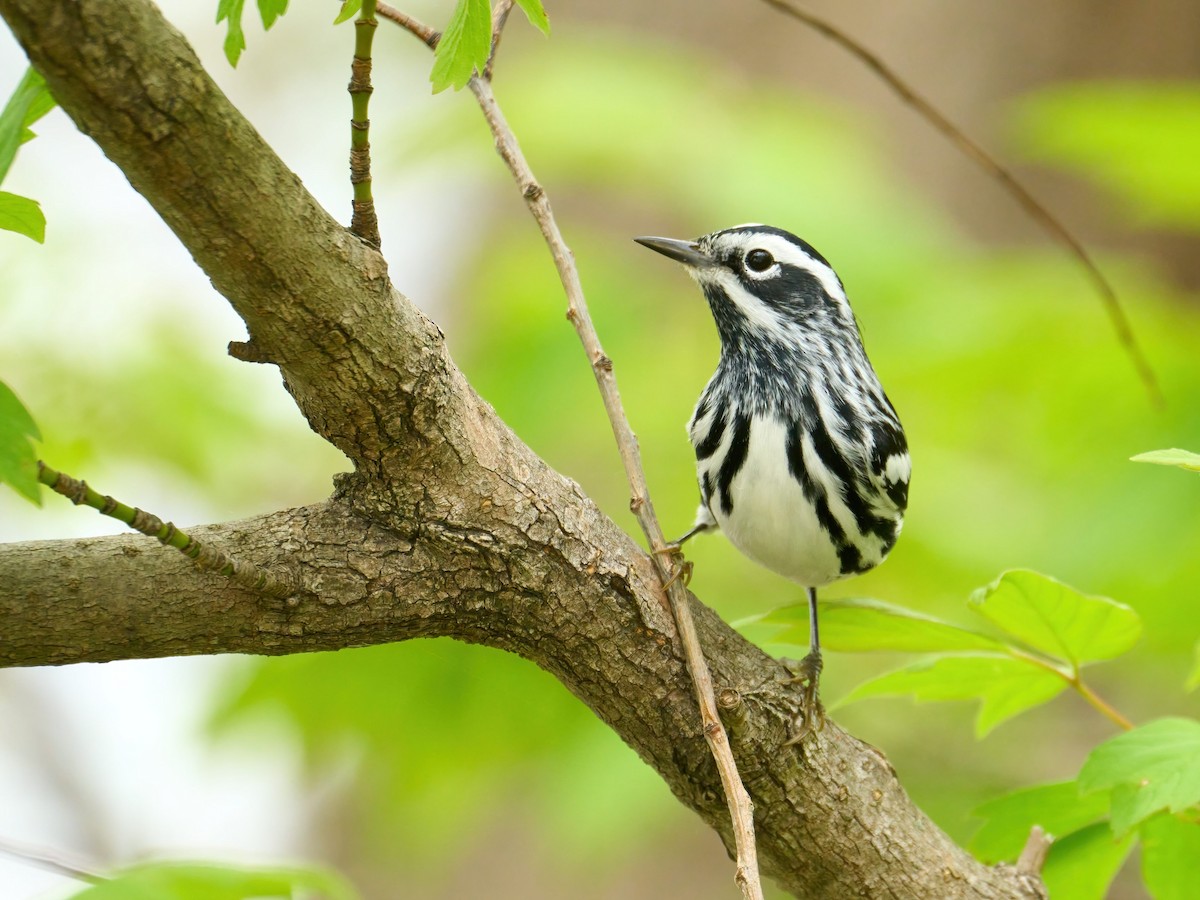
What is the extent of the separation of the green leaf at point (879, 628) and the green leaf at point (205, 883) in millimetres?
871

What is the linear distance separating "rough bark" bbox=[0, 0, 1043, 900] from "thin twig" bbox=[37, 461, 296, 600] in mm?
26

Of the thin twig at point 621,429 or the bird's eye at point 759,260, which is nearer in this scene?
the thin twig at point 621,429

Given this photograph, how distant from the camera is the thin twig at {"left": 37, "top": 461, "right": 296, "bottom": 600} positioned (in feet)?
4.33

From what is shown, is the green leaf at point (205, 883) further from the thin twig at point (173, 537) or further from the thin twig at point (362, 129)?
the thin twig at point (362, 129)

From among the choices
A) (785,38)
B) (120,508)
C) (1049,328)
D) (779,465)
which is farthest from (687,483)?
(785,38)

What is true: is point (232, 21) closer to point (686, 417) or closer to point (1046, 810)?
point (1046, 810)

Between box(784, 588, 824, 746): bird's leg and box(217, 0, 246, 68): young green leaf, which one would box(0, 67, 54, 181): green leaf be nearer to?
box(217, 0, 246, 68): young green leaf

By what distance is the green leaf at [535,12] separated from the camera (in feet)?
4.70

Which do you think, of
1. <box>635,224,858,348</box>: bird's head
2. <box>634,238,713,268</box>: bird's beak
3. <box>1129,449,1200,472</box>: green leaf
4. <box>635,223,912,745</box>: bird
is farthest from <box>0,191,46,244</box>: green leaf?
<box>635,224,858,348</box>: bird's head

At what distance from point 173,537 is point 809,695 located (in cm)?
104

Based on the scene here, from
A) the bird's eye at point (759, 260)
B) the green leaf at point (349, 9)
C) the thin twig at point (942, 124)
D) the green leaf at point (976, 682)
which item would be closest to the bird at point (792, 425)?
the bird's eye at point (759, 260)

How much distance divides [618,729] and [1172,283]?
4.23 metres

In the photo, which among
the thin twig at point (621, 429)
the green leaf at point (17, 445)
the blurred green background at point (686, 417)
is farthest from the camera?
the blurred green background at point (686, 417)

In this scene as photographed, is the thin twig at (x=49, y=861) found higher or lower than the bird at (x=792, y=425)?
lower
